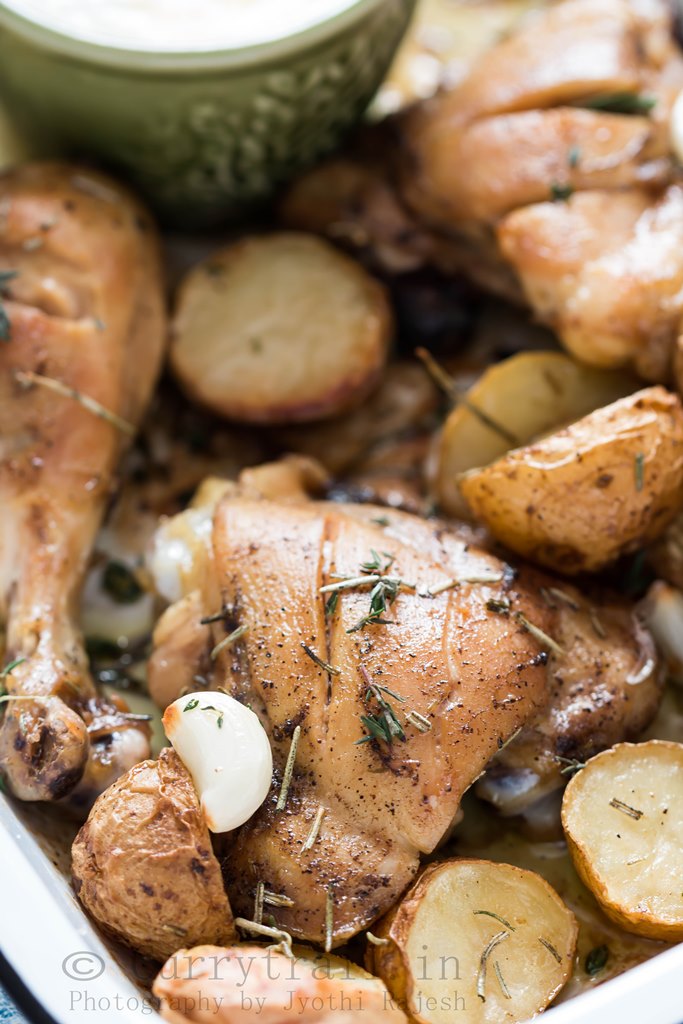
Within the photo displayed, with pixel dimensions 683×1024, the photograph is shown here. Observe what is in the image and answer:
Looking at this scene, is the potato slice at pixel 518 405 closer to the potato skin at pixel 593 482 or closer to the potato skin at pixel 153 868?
the potato skin at pixel 593 482

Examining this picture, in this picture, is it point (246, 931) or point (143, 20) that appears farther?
point (143, 20)

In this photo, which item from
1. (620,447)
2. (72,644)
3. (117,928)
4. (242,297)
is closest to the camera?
(117,928)

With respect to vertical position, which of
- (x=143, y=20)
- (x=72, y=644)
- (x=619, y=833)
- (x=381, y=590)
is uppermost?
(x=143, y=20)

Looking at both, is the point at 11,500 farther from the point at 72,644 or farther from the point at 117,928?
the point at 117,928

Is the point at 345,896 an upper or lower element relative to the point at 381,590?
lower

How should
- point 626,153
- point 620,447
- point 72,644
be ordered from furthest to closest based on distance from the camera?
1. point 626,153
2. point 72,644
3. point 620,447

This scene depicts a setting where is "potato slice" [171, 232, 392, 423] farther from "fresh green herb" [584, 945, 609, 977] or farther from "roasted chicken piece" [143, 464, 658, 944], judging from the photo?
"fresh green herb" [584, 945, 609, 977]

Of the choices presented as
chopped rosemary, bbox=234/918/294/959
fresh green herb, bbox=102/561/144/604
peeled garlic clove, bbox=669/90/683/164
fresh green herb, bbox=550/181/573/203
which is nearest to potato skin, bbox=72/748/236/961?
chopped rosemary, bbox=234/918/294/959

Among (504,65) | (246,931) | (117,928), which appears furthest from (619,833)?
(504,65)
